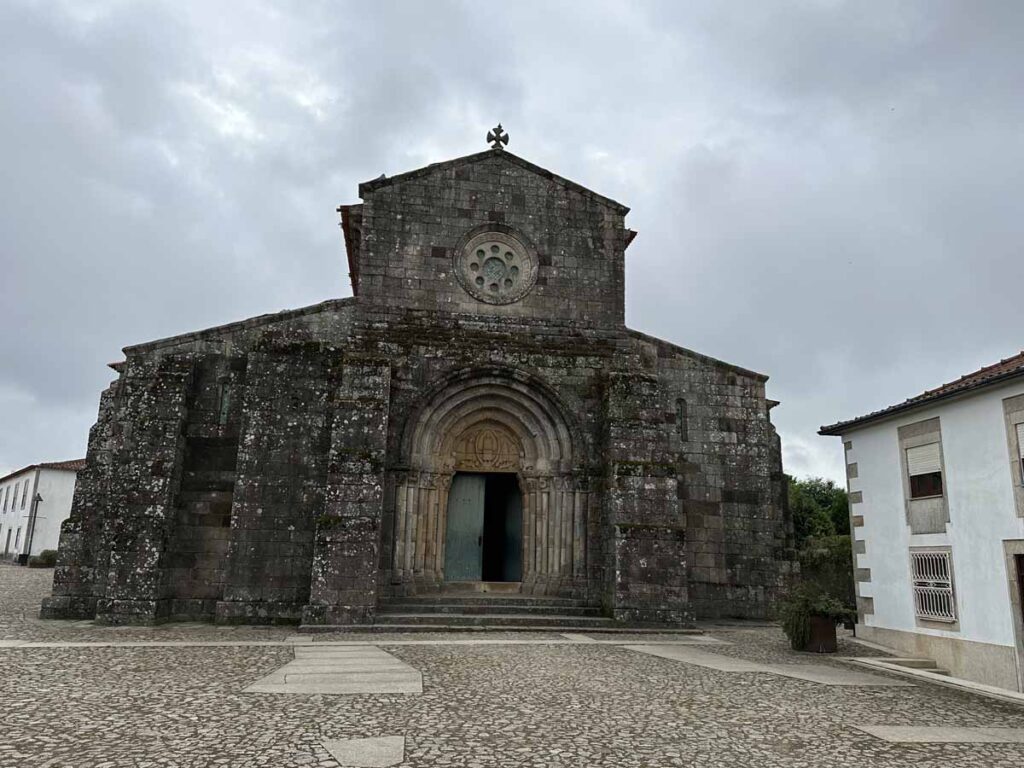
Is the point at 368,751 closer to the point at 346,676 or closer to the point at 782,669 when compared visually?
the point at 346,676

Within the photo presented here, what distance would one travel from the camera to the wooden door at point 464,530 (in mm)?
13633

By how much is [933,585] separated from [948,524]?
2.84 ft

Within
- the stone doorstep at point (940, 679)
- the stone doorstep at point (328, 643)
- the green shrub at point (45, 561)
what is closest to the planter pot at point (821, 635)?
the stone doorstep at point (940, 679)

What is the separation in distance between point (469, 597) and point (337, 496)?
2.86 metres

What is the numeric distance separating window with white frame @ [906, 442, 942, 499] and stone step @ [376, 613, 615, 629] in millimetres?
5078

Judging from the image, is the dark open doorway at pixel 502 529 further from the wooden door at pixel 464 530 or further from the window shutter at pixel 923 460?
the window shutter at pixel 923 460

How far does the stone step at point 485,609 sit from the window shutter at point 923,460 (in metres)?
5.46

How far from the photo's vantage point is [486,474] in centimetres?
1415

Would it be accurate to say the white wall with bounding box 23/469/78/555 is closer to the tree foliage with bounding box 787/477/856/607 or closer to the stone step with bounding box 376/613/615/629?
the stone step with bounding box 376/613/615/629

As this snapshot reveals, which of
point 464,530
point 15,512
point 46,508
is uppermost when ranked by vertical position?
point 46,508

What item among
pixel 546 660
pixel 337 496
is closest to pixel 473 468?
pixel 337 496

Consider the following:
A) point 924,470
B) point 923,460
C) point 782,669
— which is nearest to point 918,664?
point 782,669

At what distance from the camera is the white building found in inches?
324

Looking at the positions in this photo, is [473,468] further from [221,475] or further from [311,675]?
[311,675]
